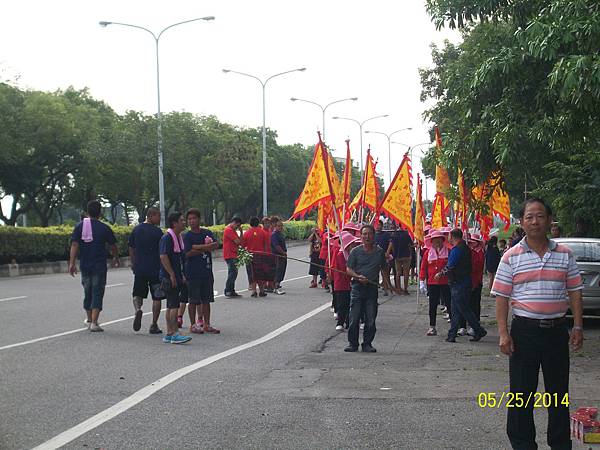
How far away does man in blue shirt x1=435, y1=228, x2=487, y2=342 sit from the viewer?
1215 cm

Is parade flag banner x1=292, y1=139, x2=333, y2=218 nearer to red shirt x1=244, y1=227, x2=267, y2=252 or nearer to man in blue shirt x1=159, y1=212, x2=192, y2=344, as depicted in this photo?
red shirt x1=244, y1=227, x2=267, y2=252

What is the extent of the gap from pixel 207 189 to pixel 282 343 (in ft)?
129

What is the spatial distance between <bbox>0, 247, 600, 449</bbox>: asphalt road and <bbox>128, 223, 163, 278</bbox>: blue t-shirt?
916 mm

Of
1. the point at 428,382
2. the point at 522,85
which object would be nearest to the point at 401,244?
the point at 522,85

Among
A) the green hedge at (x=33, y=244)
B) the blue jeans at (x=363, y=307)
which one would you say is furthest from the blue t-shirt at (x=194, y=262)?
the green hedge at (x=33, y=244)

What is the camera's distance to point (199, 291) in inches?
488

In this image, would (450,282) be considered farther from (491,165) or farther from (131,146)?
(131,146)

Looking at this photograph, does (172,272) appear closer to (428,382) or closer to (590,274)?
(428,382)

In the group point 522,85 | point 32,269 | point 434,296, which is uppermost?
point 522,85

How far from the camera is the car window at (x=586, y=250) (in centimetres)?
1449

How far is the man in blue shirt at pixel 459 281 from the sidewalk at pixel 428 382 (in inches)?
12.1

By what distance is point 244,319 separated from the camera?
1470 cm

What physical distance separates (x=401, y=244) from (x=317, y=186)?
4860 millimetres

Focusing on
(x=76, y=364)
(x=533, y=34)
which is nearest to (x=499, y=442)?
(x=533, y=34)
